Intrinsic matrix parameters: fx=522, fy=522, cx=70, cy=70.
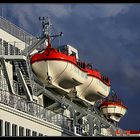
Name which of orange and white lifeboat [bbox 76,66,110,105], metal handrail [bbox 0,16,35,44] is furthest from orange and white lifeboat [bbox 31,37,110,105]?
metal handrail [bbox 0,16,35,44]

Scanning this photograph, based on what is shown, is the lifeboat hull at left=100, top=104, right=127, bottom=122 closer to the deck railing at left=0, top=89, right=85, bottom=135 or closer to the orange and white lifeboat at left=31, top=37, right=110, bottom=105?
the orange and white lifeboat at left=31, top=37, right=110, bottom=105

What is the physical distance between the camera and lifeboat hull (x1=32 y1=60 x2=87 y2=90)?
5894cm

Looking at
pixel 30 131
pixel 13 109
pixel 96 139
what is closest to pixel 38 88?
pixel 30 131

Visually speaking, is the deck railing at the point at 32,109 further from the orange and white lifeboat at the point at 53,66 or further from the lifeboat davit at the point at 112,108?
the lifeboat davit at the point at 112,108

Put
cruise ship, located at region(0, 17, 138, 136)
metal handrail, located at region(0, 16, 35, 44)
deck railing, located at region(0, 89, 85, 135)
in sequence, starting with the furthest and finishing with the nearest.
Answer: metal handrail, located at region(0, 16, 35, 44) → cruise ship, located at region(0, 17, 138, 136) → deck railing, located at region(0, 89, 85, 135)

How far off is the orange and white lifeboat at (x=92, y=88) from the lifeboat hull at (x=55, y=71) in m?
6.85

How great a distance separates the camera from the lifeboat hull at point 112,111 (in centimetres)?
9294

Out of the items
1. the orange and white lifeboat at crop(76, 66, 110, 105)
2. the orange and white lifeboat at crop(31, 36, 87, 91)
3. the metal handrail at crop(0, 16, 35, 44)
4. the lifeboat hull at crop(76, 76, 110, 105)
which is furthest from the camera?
the orange and white lifeboat at crop(76, 66, 110, 105)

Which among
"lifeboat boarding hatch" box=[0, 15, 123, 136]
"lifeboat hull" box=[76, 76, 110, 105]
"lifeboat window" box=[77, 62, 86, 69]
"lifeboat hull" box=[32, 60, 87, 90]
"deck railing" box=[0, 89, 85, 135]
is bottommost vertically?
"deck railing" box=[0, 89, 85, 135]

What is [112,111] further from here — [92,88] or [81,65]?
[81,65]

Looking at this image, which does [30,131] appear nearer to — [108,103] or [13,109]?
[13,109]

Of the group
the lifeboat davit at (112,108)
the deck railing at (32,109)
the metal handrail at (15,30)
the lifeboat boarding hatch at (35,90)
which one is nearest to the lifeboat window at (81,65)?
the lifeboat boarding hatch at (35,90)

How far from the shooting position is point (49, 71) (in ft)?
194
